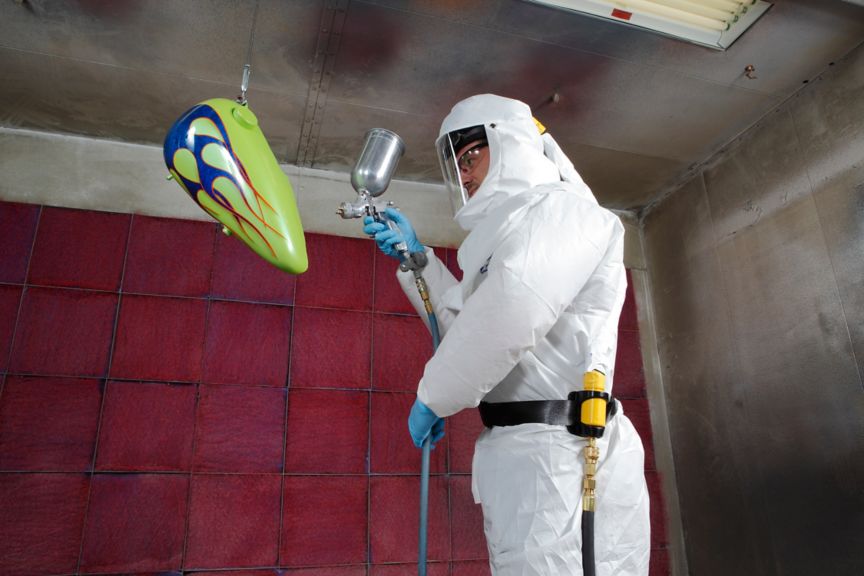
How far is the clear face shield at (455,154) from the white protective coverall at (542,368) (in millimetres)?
303

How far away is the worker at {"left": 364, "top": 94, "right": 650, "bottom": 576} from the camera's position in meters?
1.19

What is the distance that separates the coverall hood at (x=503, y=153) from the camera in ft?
4.96

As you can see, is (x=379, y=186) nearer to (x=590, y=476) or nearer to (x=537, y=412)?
(x=537, y=412)

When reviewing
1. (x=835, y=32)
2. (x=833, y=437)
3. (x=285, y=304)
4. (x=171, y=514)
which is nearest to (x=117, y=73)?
(x=285, y=304)

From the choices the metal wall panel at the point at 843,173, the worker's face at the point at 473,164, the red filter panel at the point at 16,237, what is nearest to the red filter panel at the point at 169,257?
the red filter panel at the point at 16,237

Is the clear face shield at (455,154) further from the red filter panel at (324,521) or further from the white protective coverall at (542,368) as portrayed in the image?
the red filter panel at (324,521)

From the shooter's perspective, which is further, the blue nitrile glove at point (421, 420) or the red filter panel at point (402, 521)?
the red filter panel at point (402, 521)

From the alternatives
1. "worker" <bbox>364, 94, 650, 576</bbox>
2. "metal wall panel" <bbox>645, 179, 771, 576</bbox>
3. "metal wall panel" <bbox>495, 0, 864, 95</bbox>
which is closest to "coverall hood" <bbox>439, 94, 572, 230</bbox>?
"worker" <bbox>364, 94, 650, 576</bbox>

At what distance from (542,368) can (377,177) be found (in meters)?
0.74

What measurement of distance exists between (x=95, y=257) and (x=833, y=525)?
9.13ft

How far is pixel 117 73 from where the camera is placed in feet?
6.96

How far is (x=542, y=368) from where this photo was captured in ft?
4.36

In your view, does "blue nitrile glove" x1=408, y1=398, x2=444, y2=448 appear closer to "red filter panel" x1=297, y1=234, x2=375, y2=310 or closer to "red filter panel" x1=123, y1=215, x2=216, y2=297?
"red filter panel" x1=297, y1=234, x2=375, y2=310

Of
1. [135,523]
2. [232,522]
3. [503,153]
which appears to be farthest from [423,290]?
[135,523]
